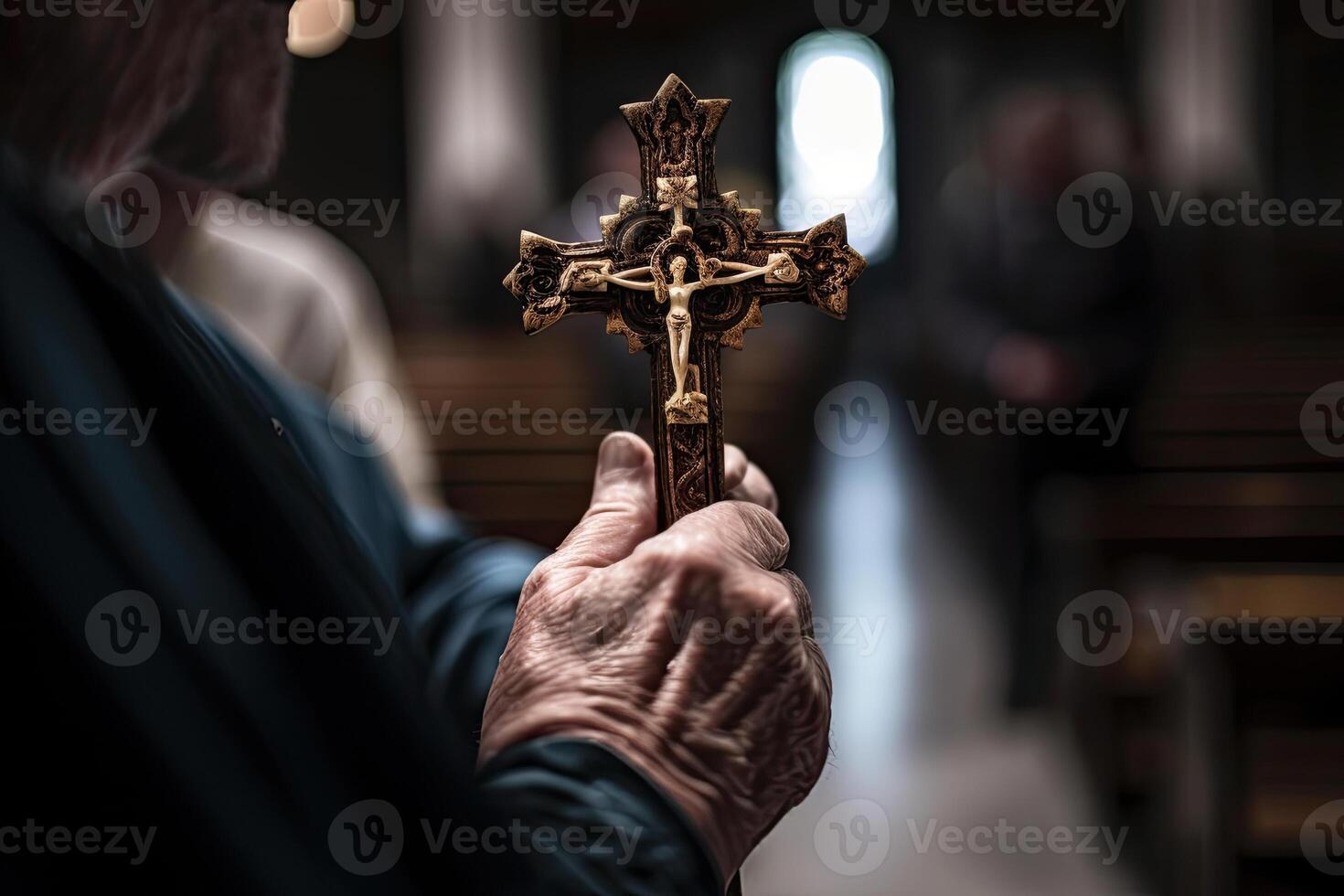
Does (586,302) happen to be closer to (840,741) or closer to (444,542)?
(444,542)

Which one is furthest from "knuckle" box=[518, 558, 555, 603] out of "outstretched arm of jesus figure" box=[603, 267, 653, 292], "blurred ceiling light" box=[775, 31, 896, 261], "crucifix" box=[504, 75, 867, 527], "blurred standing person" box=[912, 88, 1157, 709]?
"blurred ceiling light" box=[775, 31, 896, 261]

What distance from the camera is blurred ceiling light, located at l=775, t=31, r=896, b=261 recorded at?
7195mm

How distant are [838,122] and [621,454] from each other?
6843 millimetres

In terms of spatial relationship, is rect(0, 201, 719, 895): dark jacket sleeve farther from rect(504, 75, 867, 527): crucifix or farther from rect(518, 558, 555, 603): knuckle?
rect(504, 75, 867, 527): crucifix

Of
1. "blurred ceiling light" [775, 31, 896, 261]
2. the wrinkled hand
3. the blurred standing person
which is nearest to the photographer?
the wrinkled hand

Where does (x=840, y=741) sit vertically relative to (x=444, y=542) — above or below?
below

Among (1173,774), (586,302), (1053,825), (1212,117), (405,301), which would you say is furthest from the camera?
(1212,117)

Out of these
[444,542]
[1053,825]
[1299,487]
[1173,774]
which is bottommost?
[1053,825]

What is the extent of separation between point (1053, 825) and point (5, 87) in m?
2.40

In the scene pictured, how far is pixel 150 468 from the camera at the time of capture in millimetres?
428

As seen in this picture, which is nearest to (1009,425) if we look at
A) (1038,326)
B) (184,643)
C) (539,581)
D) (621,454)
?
(1038,326)

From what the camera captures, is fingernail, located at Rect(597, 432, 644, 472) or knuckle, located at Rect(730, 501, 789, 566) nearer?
knuckle, located at Rect(730, 501, 789, 566)

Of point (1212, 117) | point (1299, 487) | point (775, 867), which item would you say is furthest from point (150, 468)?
point (1212, 117)

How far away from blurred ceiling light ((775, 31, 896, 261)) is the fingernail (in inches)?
251
